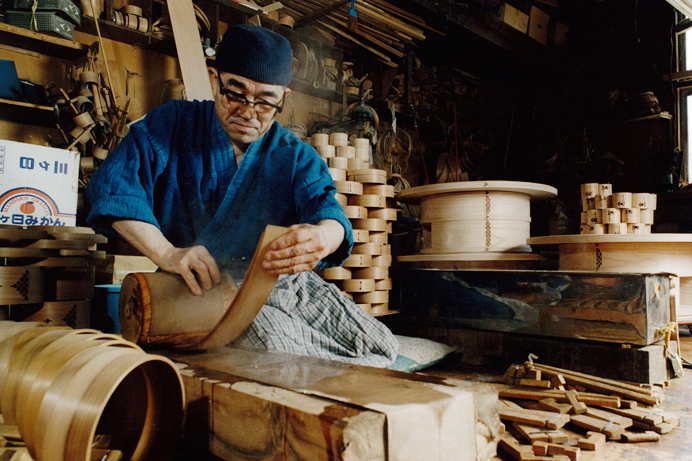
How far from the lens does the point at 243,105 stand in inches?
80.3

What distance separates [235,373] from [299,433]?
1.45ft

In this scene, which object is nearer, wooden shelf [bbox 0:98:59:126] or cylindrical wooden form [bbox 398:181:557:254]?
wooden shelf [bbox 0:98:59:126]

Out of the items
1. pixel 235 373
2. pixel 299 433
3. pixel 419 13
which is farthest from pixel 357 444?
pixel 419 13

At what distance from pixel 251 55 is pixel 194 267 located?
3.19ft

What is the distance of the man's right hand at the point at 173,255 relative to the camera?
5.79 feet

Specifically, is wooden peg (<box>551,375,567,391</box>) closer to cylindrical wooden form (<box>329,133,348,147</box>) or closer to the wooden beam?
cylindrical wooden form (<box>329,133,348,147</box>)

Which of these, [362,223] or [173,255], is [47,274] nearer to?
[173,255]

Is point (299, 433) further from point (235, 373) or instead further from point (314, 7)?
point (314, 7)

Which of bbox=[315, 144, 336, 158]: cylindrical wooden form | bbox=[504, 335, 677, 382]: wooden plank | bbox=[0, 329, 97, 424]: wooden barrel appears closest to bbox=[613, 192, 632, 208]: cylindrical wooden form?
bbox=[504, 335, 677, 382]: wooden plank

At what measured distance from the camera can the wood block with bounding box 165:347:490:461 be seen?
3.22 feet

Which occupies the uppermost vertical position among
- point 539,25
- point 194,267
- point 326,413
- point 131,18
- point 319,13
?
point 539,25

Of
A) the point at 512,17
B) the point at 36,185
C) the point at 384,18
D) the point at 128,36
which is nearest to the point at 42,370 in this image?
the point at 36,185

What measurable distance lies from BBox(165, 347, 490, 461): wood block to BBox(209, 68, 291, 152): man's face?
3.58ft

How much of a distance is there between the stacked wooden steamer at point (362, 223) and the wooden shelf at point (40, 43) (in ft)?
6.39
